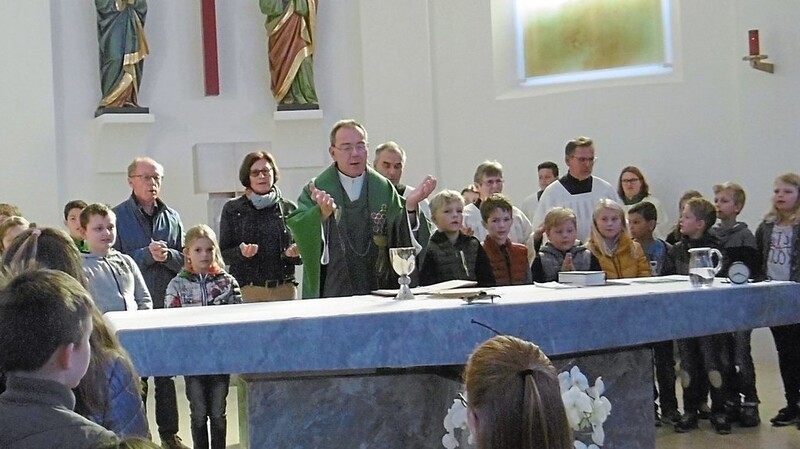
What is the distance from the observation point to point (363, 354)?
3.86 metres

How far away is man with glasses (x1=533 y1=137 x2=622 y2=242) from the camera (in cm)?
703

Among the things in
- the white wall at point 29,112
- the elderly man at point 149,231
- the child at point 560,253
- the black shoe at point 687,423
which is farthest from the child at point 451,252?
the white wall at point 29,112

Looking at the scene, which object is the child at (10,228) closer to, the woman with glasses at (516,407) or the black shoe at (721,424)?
the black shoe at (721,424)

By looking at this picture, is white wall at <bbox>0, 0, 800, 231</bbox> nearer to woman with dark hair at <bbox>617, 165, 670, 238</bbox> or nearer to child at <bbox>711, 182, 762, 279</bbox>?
woman with dark hair at <bbox>617, 165, 670, 238</bbox>

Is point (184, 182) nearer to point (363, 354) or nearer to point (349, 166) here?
point (349, 166)

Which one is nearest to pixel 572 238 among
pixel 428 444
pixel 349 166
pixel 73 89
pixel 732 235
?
pixel 732 235

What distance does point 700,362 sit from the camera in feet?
20.0

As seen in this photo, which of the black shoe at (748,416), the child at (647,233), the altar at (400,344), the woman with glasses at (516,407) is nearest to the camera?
the woman with glasses at (516,407)

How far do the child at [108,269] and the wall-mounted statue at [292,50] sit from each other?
3.52 meters

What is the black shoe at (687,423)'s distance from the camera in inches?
236

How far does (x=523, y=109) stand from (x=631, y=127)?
900 millimetres

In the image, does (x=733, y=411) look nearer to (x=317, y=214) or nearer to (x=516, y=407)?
(x=317, y=214)

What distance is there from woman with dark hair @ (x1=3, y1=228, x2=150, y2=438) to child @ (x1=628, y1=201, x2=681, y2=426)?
351 cm

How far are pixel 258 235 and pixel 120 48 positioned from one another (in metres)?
2.87
